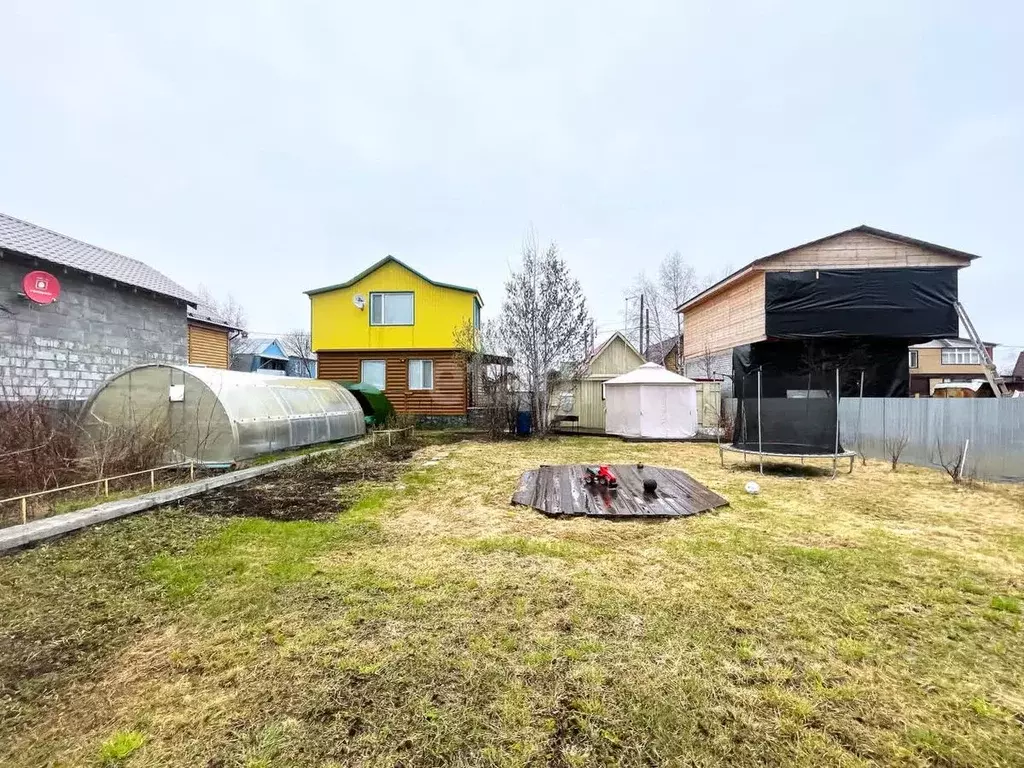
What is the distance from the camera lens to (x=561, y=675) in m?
2.23

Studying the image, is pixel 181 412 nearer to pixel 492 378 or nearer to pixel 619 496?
pixel 619 496

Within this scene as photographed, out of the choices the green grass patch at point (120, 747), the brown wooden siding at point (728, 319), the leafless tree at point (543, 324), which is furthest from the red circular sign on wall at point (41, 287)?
the brown wooden siding at point (728, 319)

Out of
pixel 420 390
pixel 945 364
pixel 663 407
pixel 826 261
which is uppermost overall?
pixel 826 261

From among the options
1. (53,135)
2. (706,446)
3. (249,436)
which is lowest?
(706,446)

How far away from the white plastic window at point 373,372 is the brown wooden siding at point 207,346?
236 inches

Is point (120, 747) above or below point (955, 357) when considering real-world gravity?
below

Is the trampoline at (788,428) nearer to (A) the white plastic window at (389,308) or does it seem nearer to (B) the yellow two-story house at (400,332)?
(B) the yellow two-story house at (400,332)

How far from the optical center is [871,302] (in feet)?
44.0

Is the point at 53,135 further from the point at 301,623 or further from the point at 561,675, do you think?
the point at 561,675

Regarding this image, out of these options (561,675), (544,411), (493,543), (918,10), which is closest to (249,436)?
(493,543)

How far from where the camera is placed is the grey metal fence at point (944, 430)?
23.1 feet

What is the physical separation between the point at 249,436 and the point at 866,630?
29.6 ft

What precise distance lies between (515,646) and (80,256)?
12.9m

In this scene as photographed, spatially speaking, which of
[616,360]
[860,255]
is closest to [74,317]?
[616,360]
